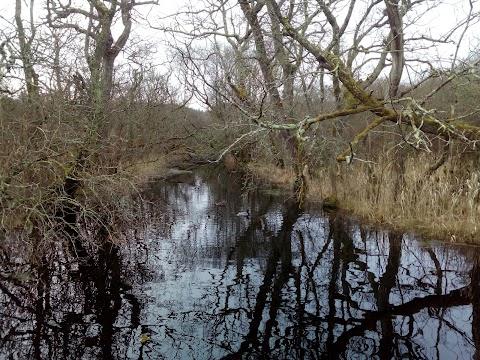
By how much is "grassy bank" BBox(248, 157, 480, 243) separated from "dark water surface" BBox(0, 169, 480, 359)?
1.66ft

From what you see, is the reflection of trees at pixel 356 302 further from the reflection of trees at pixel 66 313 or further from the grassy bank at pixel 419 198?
the reflection of trees at pixel 66 313

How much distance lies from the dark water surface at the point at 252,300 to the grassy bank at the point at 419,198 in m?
0.51

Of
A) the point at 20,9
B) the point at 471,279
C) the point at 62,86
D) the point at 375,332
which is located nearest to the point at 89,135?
the point at 62,86

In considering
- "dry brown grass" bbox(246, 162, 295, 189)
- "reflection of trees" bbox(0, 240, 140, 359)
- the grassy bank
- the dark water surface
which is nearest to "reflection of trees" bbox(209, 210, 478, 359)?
the dark water surface

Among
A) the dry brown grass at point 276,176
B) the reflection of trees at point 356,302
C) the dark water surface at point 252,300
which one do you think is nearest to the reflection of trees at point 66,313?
the dark water surface at point 252,300

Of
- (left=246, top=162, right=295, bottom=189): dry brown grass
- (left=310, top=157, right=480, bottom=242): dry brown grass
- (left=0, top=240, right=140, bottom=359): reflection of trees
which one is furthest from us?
(left=246, top=162, right=295, bottom=189): dry brown grass

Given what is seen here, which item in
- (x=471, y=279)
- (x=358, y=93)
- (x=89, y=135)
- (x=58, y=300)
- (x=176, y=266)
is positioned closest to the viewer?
(x=58, y=300)

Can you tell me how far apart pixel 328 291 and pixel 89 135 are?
17.9 ft

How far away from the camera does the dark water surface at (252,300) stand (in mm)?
3764

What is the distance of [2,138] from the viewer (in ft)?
20.2

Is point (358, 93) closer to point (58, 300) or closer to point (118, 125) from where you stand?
point (58, 300)

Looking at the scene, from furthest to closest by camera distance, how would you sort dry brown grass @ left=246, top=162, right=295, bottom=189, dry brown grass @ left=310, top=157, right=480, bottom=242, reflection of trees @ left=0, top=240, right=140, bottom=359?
dry brown grass @ left=246, top=162, right=295, bottom=189 → dry brown grass @ left=310, top=157, right=480, bottom=242 → reflection of trees @ left=0, top=240, right=140, bottom=359

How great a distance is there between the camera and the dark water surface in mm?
3764

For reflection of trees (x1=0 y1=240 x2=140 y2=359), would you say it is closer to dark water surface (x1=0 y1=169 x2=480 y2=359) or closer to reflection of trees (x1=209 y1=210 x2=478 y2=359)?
dark water surface (x1=0 y1=169 x2=480 y2=359)
